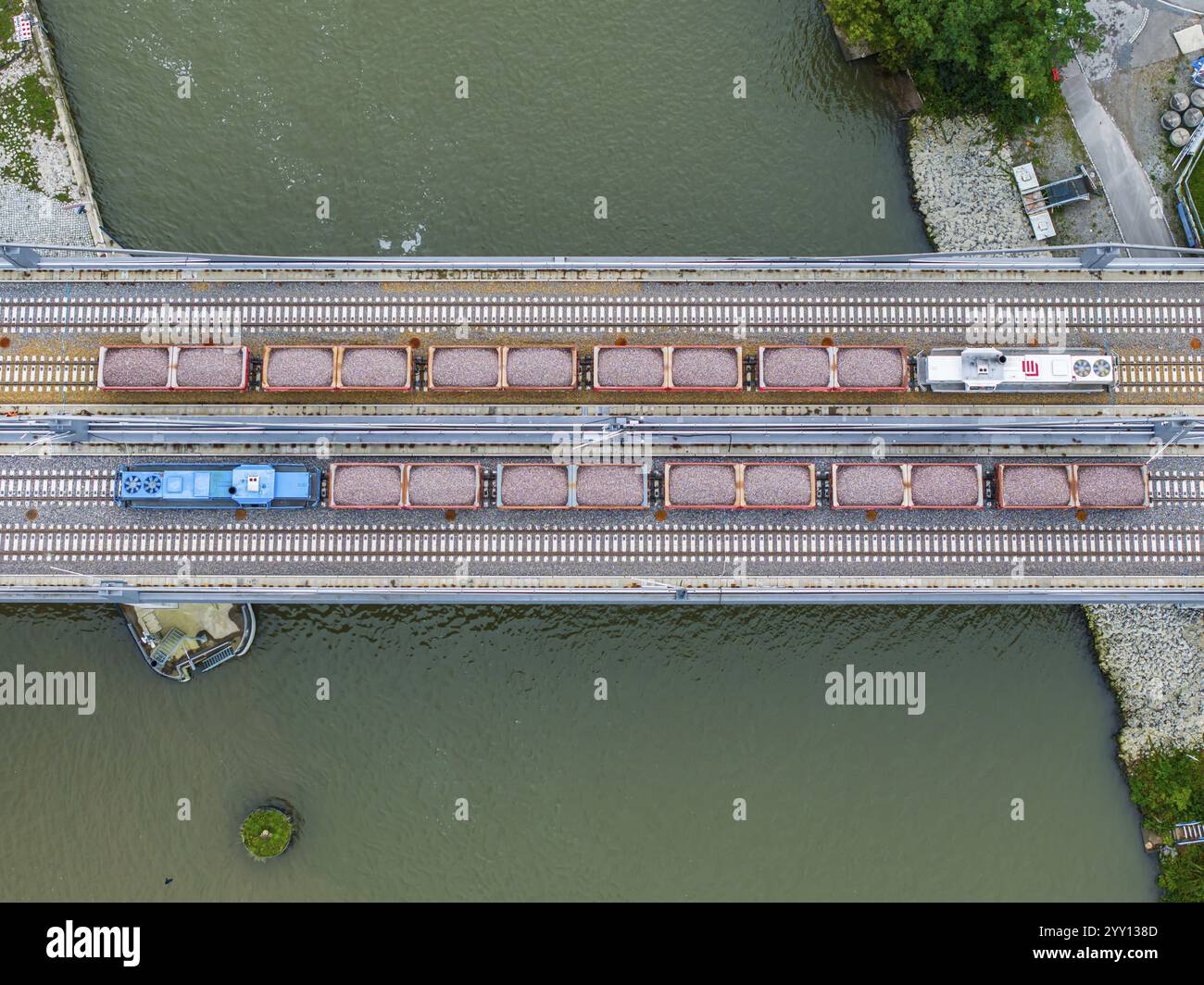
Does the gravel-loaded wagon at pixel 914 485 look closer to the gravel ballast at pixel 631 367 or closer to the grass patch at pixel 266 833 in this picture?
the gravel ballast at pixel 631 367

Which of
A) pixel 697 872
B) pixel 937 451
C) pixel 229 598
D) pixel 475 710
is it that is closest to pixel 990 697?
pixel 937 451

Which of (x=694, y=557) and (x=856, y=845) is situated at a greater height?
(x=694, y=557)

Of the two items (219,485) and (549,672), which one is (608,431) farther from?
(219,485)

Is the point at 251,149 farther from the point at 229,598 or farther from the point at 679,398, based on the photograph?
the point at 679,398

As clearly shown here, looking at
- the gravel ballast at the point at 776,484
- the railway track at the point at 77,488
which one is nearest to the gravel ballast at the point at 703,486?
the gravel ballast at the point at 776,484

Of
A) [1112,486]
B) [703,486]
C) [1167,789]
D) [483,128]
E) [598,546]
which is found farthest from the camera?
[483,128]

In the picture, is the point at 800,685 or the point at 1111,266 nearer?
the point at 1111,266

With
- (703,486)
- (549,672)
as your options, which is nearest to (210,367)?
(549,672)

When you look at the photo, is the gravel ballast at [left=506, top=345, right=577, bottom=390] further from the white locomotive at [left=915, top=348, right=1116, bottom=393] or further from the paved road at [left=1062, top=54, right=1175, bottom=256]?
the paved road at [left=1062, top=54, right=1175, bottom=256]
